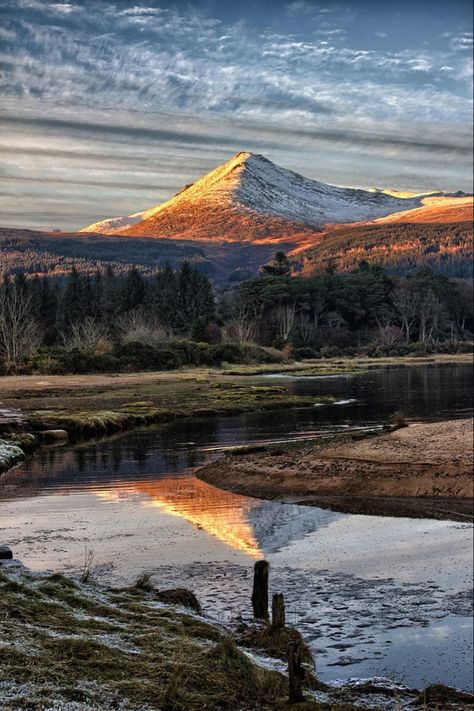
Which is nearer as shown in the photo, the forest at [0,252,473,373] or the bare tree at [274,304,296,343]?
the forest at [0,252,473,373]

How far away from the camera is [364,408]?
55.1m

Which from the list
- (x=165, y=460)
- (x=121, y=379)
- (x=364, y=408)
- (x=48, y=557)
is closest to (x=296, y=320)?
(x=121, y=379)

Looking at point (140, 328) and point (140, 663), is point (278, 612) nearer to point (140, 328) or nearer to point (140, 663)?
point (140, 663)

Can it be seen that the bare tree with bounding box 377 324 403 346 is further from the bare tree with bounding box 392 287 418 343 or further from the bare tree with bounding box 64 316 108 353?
the bare tree with bounding box 64 316 108 353

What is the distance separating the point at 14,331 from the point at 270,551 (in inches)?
1899

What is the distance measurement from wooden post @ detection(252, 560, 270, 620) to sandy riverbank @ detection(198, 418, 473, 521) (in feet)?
34.9

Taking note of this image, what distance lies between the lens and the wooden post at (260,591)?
14.3 m

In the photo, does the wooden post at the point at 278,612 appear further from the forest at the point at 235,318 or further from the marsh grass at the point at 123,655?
the forest at the point at 235,318

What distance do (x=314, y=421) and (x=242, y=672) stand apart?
3778cm

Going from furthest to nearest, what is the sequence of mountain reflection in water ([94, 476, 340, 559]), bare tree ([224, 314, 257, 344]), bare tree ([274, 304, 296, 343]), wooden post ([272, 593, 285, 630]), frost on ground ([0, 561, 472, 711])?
1. bare tree ([274, 304, 296, 343])
2. bare tree ([224, 314, 257, 344])
3. mountain reflection in water ([94, 476, 340, 559])
4. wooden post ([272, 593, 285, 630])
5. frost on ground ([0, 561, 472, 711])

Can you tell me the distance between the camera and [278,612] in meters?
12.7

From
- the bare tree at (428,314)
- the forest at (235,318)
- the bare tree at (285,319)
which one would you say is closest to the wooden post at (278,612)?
the forest at (235,318)

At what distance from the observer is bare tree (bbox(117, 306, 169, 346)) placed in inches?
4294

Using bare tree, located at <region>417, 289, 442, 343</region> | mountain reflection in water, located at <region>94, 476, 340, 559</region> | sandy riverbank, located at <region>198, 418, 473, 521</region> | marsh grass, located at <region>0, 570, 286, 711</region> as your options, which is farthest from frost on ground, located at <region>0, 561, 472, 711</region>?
bare tree, located at <region>417, 289, 442, 343</region>
